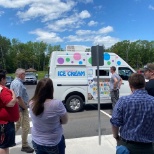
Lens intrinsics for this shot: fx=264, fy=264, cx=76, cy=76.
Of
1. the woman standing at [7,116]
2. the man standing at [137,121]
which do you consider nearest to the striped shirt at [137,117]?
the man standing at [137,121]

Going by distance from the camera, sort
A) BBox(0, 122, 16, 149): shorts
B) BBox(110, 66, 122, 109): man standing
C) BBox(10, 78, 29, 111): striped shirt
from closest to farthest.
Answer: BBox(0, 122, 16, 149): shorts → BBox(10, 78, 29, 111): striped shirt → BBox(110, 66, 122, 109): man standing

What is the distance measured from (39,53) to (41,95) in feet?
386

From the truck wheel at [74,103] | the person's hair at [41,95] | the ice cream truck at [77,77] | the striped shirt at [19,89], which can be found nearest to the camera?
the person's hair at [41,95]

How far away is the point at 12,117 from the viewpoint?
437 cm

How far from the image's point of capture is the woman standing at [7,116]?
13.8ft

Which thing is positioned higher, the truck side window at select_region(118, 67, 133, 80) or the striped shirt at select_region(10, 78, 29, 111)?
the truck side window at select_region(118, 67, 133, 80)

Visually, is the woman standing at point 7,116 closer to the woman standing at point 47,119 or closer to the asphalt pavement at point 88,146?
the woman standing at point 47,119

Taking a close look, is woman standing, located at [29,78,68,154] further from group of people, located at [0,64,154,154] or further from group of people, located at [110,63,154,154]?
group of people, located at [110,63,154,154]

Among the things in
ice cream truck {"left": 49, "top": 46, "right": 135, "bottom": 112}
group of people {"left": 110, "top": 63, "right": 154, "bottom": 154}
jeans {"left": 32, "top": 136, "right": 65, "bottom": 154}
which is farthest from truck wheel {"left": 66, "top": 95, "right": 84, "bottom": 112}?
group of people {"left": 110, "top": 63, "right": 154, "bottom": 154}

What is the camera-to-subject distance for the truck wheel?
437 inches

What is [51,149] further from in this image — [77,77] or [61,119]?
[77,77]

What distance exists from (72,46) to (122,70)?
2401mm

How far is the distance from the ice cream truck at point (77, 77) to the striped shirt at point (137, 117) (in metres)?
7.96

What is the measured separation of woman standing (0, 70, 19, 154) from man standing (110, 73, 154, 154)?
6.33 feet
